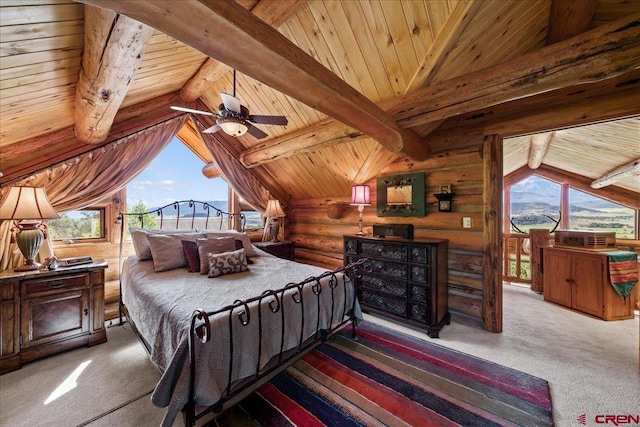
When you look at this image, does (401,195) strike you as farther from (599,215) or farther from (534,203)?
(599,215)

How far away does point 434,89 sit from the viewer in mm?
2277

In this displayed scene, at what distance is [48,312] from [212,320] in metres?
2.14

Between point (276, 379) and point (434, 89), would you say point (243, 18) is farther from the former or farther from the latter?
point (276, 379)

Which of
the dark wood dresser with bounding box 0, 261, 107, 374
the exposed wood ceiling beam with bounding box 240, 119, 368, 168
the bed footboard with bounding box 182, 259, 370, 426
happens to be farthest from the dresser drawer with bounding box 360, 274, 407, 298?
the dark wood dresser with bounding box 0, 261, 107, 374

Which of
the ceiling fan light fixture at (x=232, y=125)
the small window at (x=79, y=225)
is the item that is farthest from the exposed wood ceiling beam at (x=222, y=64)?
the small window at (x=79, y=225)

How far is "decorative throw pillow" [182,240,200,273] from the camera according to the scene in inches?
110

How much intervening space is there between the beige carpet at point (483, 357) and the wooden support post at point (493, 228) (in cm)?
29

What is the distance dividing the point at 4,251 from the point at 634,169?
8.47 metres

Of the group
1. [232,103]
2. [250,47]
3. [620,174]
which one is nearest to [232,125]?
[232,103]

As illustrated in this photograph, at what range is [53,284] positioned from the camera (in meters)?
2.30

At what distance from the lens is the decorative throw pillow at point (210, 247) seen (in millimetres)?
2762

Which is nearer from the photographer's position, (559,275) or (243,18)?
(243,18)

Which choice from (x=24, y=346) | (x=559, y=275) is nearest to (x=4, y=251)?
(x=24, y=346)

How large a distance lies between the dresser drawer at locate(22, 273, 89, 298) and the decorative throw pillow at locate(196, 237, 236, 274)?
1.11 meters
